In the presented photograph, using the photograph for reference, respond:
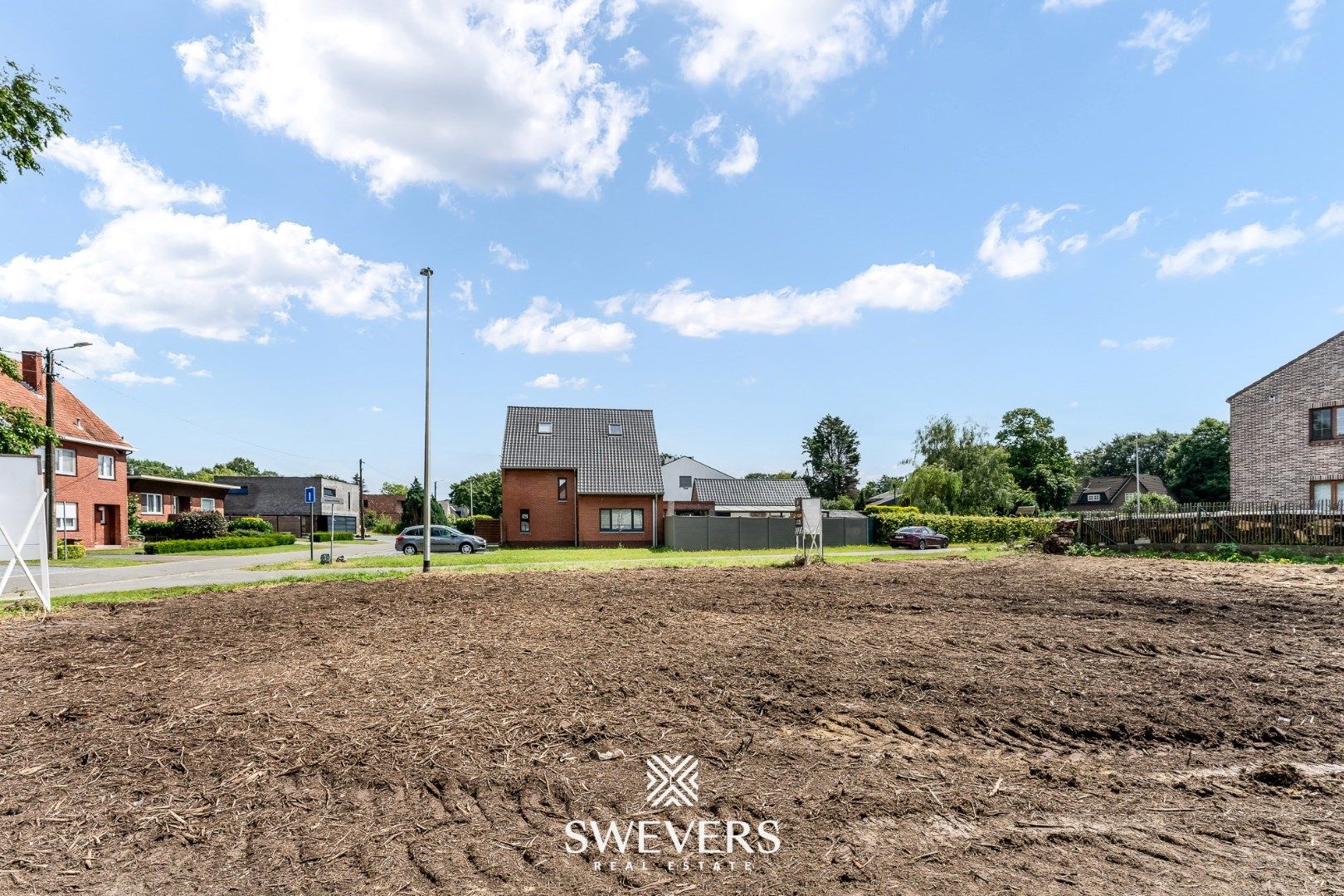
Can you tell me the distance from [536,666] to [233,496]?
6728 cm

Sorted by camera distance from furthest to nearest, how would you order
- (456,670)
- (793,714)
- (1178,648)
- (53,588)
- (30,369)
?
1. (30,369)
2. (53,588)
3. (1178,648)
4. (456,670)
5. (793,714)

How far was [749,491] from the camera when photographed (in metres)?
56.9

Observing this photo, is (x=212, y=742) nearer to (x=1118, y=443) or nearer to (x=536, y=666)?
(x=536, y=666)

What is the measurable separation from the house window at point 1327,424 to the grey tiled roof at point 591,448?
2810 centimetres

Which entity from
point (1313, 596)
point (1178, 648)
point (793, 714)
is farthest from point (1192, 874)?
point (1313, 596)

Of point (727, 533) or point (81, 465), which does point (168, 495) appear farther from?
point (727, 533)

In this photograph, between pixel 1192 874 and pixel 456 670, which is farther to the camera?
pixel 456 670

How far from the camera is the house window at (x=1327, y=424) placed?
25.9 meters

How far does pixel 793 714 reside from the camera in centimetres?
550

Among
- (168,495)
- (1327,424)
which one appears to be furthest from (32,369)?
(1327,424)

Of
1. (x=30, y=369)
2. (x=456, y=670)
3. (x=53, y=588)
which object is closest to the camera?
(x=456, y=670)

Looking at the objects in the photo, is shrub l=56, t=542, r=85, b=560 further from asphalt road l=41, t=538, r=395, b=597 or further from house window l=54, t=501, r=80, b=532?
house window l=54, t=501, r=80, b=532
